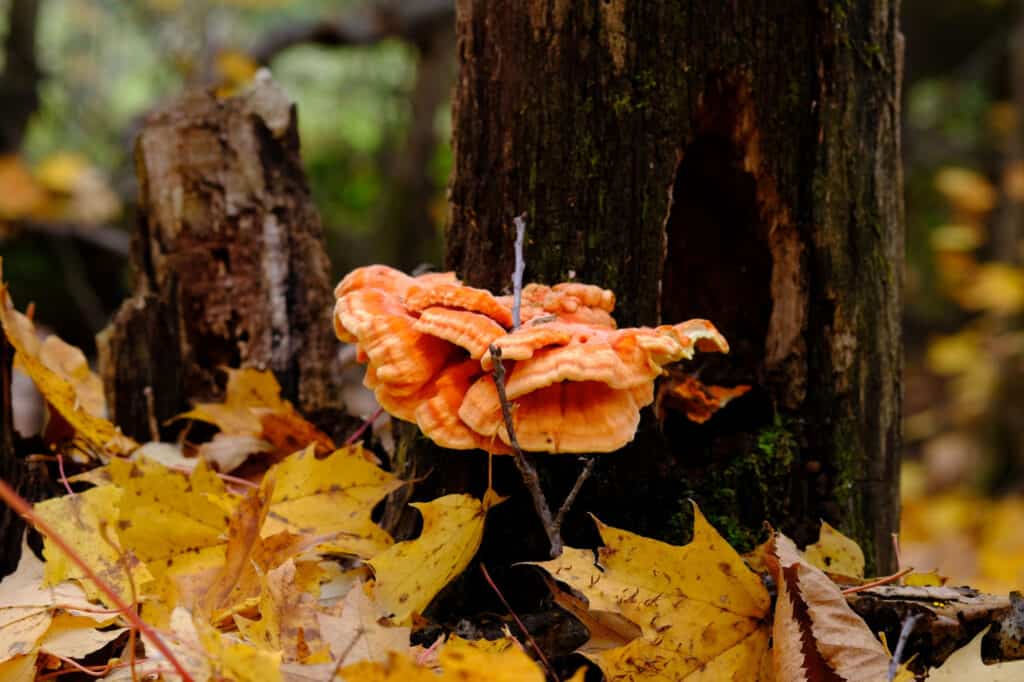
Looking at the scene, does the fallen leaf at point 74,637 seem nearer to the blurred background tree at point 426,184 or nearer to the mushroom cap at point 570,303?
the mushroom cap at point 570,303

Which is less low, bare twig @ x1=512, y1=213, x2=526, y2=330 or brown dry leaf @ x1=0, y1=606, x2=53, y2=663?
bare twig @ x1=512, y1=213, x2=526, y2=330

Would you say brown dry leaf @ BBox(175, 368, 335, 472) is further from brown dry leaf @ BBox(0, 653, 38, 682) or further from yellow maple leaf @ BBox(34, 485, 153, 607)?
brown dry leaf @ BBox(0, 653, 38, 682)

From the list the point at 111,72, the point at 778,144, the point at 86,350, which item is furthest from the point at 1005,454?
the point at 111,72

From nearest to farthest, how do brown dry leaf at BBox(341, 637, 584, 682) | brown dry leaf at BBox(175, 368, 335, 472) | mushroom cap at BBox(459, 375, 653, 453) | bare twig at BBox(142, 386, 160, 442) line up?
brown dry leaf at BBox(341, 637, 584, 682) → mushroom cap at BBox(459, 375, 653, 453) → brown dry leaf at BBox(175, 368, 335, 472) → bare twig at BBox(142, 386, 160, 442)

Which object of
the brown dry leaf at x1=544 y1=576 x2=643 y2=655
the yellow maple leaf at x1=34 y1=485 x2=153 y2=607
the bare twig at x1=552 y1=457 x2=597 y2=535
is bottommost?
the brown dry leaf at x1=544 y1=576 x2=643 y2=655

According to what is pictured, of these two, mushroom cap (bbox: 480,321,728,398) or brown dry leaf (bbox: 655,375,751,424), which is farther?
brown dry leaf (bbox: 655,375,751,424)

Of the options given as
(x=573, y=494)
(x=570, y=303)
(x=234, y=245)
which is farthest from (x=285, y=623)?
(x=234, y=245)

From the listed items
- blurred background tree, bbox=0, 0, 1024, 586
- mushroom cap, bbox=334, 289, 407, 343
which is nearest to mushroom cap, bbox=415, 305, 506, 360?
mushroom cap, bbox=334, 289, 407, 343
